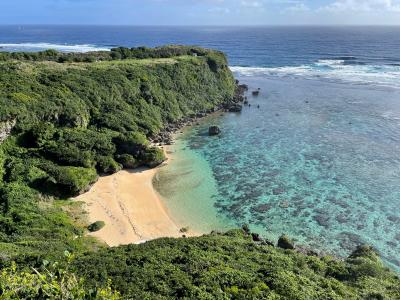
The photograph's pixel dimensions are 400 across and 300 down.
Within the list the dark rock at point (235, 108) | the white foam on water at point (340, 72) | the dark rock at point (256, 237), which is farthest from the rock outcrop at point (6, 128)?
the white foam on water at point (340, 72)

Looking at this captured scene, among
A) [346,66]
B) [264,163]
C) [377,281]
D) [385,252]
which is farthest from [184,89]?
[346,66]

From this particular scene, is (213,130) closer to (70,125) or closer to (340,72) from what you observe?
(70,125)

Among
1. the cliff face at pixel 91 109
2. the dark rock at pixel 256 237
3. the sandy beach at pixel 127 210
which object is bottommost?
the dark rock at pixel 256 237

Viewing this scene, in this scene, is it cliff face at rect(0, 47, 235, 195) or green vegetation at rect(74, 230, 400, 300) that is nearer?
green vegetation at rect(74, 230, 400, 300)

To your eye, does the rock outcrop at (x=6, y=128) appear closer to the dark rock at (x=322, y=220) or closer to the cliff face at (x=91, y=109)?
the cliff face at (x=91, y=109)

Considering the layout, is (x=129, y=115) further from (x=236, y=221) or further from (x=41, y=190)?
(x=236, y=221)

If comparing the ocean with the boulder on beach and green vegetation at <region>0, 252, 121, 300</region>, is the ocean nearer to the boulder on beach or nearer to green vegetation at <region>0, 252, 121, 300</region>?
the boulder on beach

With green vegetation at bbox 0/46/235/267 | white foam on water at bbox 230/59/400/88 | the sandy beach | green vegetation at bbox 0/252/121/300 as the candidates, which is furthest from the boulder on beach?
white foam on water at bbox 230/59/400/88
